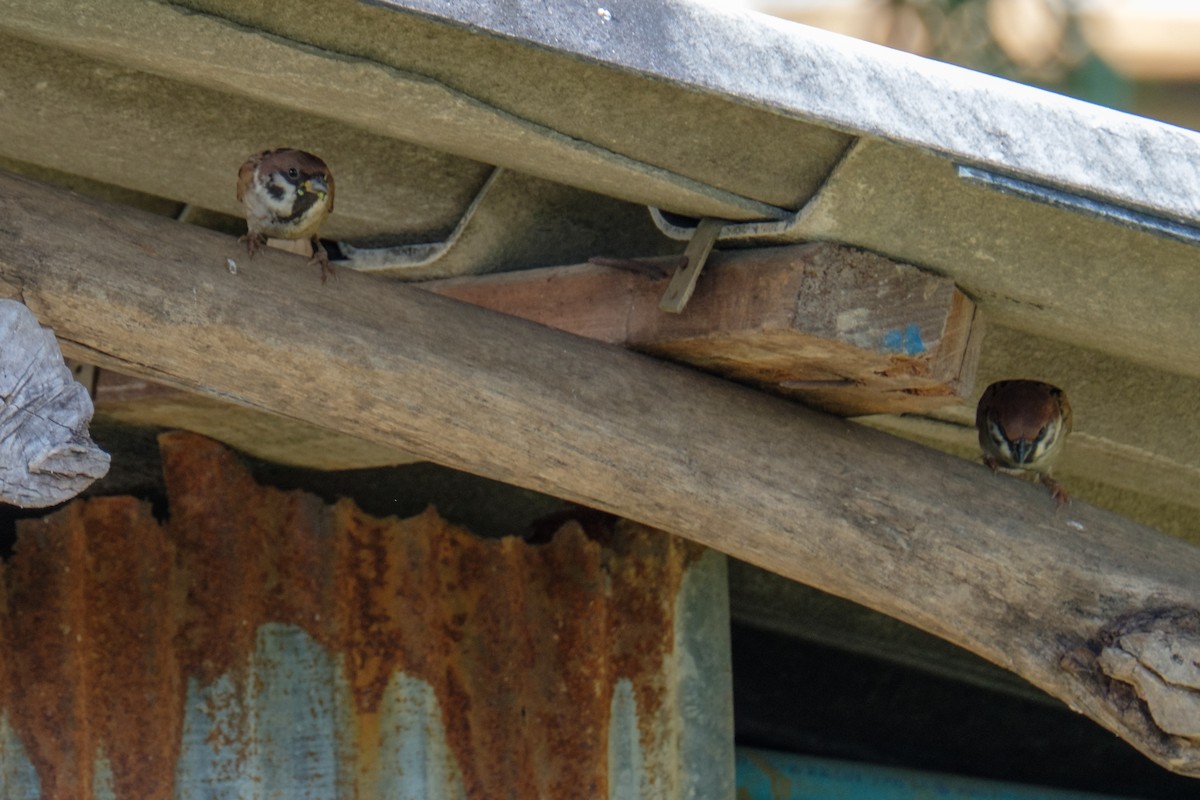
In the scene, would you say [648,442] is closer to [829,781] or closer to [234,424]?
[234,424]

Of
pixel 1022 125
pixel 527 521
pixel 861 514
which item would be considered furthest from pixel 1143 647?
pixel 527 521

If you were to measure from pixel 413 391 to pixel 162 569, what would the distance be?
0.84 meters

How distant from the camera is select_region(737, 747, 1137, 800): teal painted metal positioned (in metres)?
3.18

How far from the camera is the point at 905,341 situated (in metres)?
2.15

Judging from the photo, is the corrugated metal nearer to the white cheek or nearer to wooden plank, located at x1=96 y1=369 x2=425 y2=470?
wooden plank, located at x1=96 y1=369 x2=425 y2=470

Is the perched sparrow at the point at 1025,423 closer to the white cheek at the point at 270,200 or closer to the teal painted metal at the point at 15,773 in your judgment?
the white cheek at the point at 270,200

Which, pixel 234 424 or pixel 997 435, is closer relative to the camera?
pixel 234 424

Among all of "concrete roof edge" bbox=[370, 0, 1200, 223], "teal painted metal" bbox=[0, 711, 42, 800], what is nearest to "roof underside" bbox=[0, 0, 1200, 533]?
"concrete roof edge" bbox=[370, 0, 1200, 223]

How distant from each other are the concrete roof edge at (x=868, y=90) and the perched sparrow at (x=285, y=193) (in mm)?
734

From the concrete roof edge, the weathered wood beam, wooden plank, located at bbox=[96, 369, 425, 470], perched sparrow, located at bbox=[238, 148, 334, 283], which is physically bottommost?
the weathered wood beam

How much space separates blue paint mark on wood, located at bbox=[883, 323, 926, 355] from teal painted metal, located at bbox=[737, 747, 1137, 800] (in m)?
1.30

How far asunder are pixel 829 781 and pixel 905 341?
52.1 inches

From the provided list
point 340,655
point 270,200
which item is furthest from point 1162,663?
point 270,200

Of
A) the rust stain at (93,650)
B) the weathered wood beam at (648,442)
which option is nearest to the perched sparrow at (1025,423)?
the weathered wood beam at (648,442)
